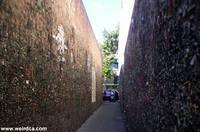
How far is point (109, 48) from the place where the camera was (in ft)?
177

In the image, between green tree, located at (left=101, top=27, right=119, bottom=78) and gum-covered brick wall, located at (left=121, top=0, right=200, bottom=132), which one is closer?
gum-covered brick wall, located at (left=121, top=0, right=200, bottom=132)

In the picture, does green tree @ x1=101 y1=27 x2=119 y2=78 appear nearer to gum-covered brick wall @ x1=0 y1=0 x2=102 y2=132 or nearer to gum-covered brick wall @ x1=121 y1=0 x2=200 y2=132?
gum-covered brick wall @ x1=0 y1=0 x2=102 y2=132

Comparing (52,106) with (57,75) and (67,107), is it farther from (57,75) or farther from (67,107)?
(67,107)

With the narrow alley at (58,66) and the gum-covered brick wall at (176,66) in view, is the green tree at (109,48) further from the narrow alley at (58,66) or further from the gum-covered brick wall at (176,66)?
the gum-covered brick wall at (176,66)

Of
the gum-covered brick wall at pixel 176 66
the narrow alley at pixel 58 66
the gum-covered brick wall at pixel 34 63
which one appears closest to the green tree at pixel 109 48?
the gum-covered brick wall at pixel 34 63

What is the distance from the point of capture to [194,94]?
8.27 feet

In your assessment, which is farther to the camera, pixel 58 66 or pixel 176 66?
pixel 58 66

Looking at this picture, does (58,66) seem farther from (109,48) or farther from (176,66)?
(109,48)

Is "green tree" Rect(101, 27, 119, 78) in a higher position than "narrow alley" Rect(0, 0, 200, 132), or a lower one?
higher

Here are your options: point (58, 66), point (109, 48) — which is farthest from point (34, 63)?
point (109, 48)

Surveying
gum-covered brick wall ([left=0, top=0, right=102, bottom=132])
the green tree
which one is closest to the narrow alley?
gum-covered brick wall ([left=0, top=0, right=102, bottom=132])

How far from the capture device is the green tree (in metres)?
51.2

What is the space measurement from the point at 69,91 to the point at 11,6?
4.90 m

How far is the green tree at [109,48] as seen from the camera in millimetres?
51219
